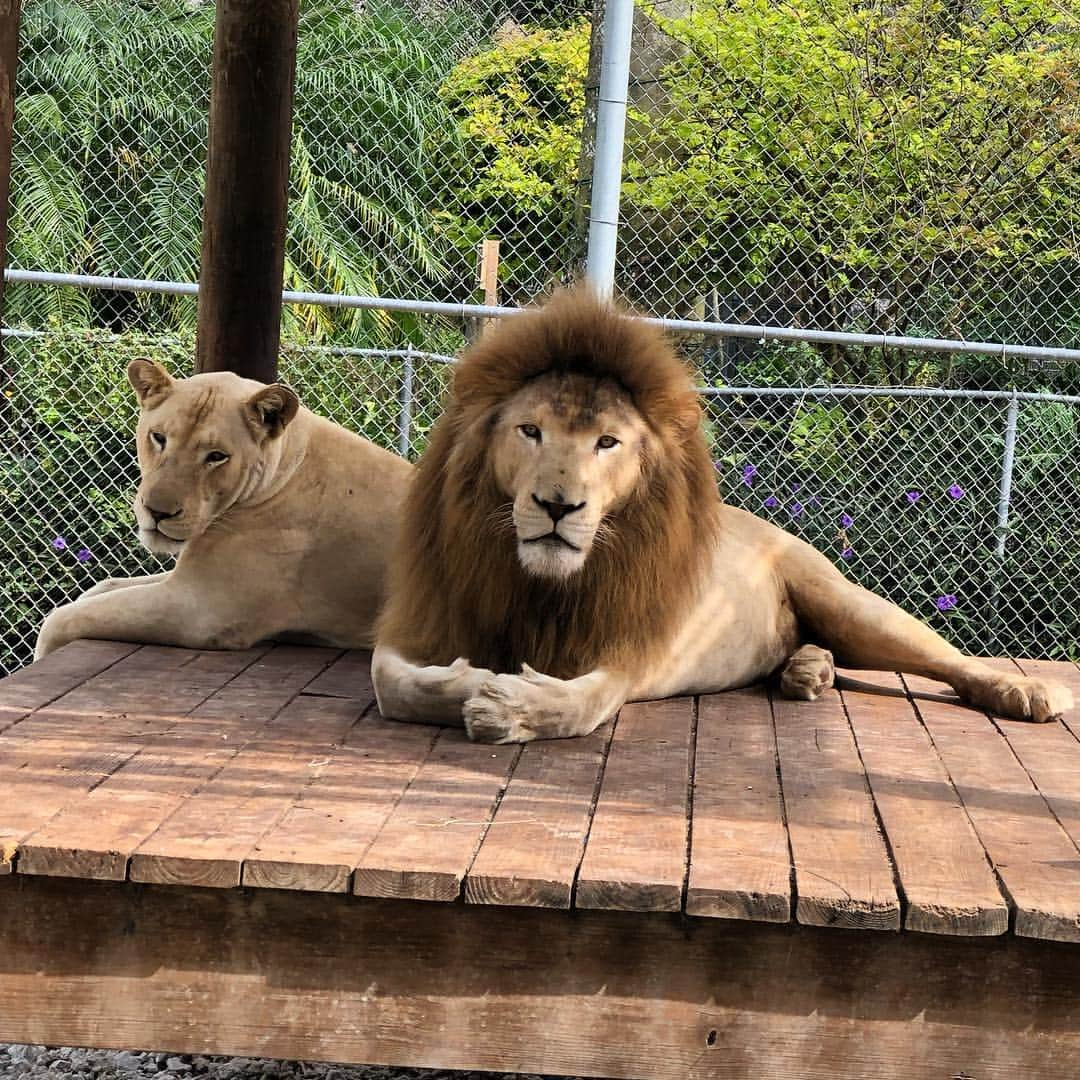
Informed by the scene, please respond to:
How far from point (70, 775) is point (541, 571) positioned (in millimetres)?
1014

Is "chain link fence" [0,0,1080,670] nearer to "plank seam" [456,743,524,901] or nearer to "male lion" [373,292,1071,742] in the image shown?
"male lion" [373,292,1071,742]

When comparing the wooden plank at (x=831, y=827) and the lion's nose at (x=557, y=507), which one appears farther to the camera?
the lion's nose at (x=557, y=507)

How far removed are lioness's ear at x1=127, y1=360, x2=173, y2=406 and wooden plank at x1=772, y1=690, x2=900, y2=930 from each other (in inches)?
70.0

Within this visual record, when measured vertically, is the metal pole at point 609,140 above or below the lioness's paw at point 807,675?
above

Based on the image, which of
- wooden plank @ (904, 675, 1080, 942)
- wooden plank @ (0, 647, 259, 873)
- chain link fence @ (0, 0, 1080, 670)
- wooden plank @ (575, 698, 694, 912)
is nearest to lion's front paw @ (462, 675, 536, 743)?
wooden plank @ (575, 698, 694, 912)

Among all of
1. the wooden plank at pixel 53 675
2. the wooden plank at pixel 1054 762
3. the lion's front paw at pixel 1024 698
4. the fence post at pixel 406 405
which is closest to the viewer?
the wooden plank at pixel 1054 762

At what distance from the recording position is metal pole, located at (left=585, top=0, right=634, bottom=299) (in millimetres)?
4719

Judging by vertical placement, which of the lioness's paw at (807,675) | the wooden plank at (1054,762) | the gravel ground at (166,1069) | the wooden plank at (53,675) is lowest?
the gravel ground at (166,1069)

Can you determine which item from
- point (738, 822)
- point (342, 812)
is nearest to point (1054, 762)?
point (738, 822)

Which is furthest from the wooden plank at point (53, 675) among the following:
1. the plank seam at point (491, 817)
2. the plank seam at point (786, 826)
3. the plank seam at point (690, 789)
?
the plank seam at point (786, 826)

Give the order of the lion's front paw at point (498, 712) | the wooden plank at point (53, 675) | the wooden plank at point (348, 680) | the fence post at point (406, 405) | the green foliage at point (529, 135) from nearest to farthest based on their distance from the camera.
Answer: the lion's front paw at point (498, 712) < the wooden plank at point (53, 675) < the wooden plank at point (348, 680) < the fence post at point (406, 405) < the green foliage at point (529, 135)

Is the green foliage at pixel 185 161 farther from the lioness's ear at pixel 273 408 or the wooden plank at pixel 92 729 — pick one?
the wooden plank at pixel 92 729

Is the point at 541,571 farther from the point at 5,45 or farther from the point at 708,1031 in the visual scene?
the point at 5,45

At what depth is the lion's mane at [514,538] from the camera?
3.16 metres
